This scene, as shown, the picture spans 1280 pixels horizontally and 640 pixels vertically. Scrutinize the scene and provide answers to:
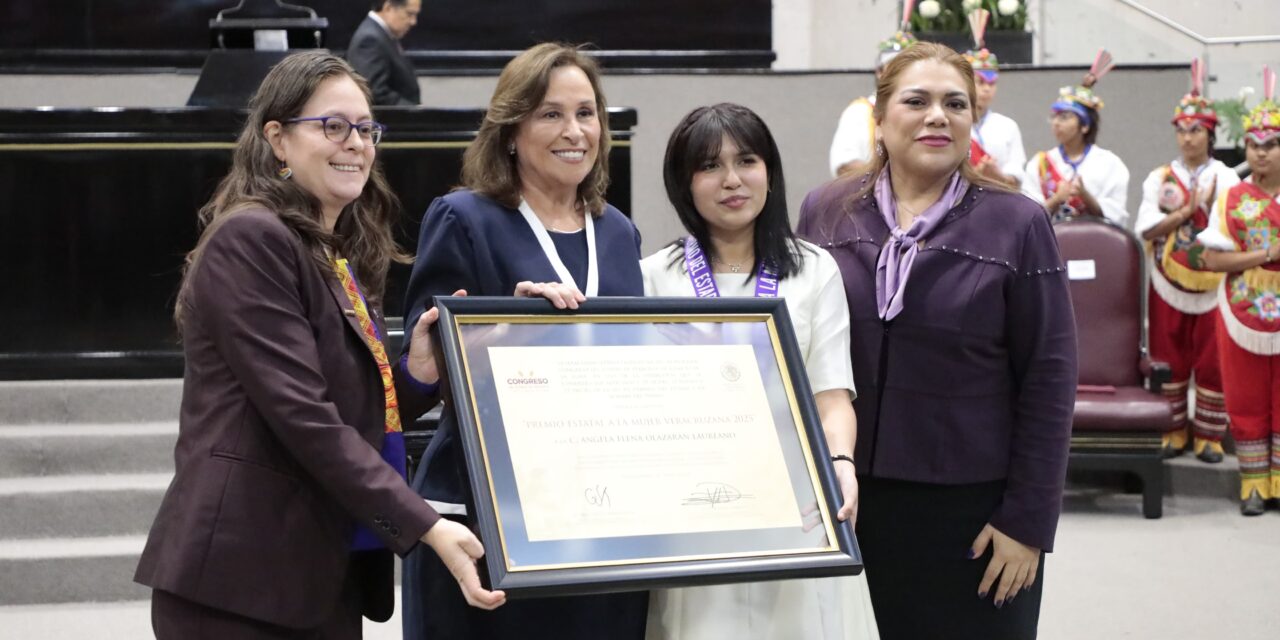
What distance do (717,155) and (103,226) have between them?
174 inches

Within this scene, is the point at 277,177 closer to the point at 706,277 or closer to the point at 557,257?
the point at 557,257

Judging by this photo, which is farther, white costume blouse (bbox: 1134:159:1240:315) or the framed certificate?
white costume blouse (bbox: 1134:159:1240:315)

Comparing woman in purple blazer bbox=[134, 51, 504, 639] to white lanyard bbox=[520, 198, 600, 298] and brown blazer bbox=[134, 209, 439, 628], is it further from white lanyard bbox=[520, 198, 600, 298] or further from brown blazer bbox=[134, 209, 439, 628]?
white lanyard bbox=[520, 198, 600, 298]

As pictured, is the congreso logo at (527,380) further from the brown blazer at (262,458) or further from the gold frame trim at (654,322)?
the brown blazer at (262,458)

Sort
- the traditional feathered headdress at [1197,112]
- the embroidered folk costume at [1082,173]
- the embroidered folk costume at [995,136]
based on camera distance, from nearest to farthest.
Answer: the embroidered folk costume at [995,136]
the embroidered folk costume at [1082,173]
the traditional feathered headdress at [1197,112]

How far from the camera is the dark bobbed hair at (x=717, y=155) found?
259cm

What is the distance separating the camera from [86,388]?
6008 millimetres

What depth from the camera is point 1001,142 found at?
738 cm

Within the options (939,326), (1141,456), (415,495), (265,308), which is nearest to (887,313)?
(939,326)

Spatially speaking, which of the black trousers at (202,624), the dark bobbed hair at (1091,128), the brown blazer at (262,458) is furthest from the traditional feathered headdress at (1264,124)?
the black trousers at (202,624)

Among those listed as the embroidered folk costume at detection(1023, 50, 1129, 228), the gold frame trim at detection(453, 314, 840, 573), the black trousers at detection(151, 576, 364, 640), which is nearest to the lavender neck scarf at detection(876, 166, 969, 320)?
the gold frame trim at detection(453, 314, 840, 573)

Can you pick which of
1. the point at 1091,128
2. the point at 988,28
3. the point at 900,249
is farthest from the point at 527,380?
the point at 988,28

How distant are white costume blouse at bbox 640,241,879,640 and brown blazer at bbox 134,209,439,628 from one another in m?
0.59
